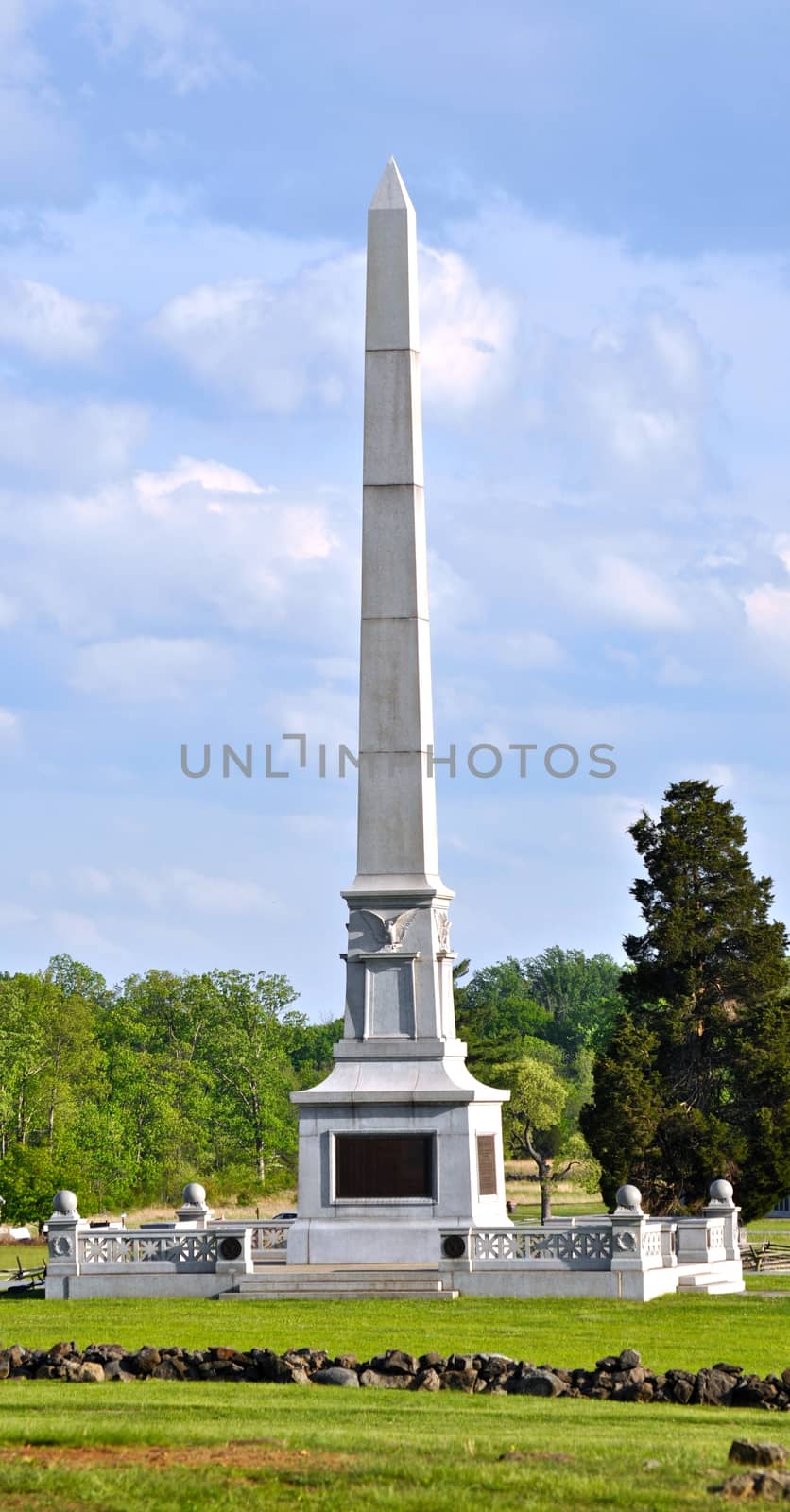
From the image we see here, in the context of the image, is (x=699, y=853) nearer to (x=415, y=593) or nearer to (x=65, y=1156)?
(x=415, y=593)

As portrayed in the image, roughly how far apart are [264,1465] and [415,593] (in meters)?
23.2

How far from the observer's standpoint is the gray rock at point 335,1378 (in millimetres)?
18719

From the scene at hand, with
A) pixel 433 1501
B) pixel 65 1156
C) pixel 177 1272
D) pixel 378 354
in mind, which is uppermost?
pixel 378 354

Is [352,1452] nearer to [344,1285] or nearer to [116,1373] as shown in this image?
[116,1373]

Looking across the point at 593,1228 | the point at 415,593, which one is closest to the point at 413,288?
the point at 415,593

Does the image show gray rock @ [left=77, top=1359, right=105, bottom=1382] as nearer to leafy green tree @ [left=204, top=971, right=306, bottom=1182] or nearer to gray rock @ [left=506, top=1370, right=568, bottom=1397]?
gray rock @ [left=506, top=1370, right=568, bottom=1397]

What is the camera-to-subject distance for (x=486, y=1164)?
34.3m

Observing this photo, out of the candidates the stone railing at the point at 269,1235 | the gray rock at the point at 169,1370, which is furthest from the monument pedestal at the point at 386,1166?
the gray rock at the point at 169,1370

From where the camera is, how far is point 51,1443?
14.7 metres

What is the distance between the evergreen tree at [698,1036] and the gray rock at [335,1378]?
32.5m

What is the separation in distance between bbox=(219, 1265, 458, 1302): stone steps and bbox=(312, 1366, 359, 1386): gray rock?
11.5 m

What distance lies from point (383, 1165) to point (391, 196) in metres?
17.1

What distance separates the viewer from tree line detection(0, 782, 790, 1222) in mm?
51375

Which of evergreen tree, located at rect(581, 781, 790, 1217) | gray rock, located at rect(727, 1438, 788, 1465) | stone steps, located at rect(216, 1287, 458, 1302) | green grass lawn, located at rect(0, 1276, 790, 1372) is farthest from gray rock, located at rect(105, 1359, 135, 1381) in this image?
evergreen tree, located at rect(581, 781, 790, 1217)
